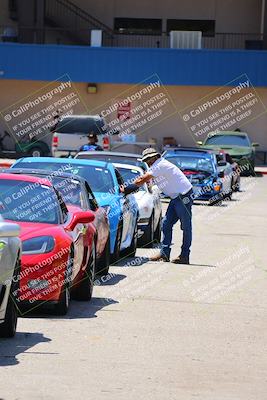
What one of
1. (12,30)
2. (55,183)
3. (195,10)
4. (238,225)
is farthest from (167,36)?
(55,183)

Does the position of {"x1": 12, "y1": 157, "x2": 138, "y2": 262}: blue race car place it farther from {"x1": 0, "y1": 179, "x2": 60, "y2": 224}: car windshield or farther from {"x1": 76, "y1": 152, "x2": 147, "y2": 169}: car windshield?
{"x1": 76, "y1": 152, "x2": 147, "y2": 169}: car windshield

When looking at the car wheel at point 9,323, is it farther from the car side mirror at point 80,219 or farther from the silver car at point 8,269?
the car side mirror at point 80,219

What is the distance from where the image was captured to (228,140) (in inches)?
1687

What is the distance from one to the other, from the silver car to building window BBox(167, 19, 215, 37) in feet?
148

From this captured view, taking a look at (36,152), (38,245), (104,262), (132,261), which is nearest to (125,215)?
(132,261)

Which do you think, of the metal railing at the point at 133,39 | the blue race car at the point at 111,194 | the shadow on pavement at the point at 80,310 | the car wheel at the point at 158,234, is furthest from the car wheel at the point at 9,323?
the metal railing at the point at 133,39

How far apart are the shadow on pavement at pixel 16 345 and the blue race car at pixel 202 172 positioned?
20.4 metres

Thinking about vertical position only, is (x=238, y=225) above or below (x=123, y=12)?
below

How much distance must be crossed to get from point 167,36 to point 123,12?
3.49 m

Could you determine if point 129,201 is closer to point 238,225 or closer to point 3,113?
point 238,225

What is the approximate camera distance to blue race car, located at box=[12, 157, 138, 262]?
1560cm

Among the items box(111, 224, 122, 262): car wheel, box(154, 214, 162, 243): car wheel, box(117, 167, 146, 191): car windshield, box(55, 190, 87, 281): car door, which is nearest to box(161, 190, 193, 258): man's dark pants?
box(111, 224, 122, 262): car wheel

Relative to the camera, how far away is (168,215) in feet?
56.1

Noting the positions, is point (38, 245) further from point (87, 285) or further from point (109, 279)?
point (109, 279)
